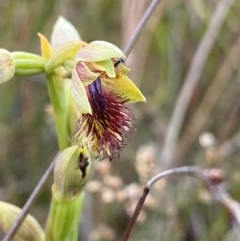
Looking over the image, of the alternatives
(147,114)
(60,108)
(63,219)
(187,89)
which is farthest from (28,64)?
(147,114)

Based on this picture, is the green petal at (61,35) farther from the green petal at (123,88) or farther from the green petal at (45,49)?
the green petal at (123,88)

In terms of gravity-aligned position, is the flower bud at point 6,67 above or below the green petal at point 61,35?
below

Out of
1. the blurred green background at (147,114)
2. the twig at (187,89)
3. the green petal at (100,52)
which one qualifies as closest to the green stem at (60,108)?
the green petal at (100,52)

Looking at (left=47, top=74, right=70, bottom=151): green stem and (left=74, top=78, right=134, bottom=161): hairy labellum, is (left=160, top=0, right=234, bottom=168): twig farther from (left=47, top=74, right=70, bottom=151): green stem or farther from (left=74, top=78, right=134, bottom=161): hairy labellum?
(left=74, top=78, right=134, bottom=161): hairy labellum

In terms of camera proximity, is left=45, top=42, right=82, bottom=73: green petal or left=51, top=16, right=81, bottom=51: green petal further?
left=51, top=16, right=81, bottom=51: green petal

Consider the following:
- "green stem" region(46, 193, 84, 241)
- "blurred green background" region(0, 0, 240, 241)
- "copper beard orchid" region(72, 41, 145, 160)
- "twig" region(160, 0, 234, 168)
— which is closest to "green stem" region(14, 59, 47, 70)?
"copper beard orchid" region(72, 41, 145, 160)

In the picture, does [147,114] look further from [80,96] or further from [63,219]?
[80,96]

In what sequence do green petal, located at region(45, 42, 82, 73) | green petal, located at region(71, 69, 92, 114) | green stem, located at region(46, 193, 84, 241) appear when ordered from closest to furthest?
green petal, located at region(71, 69, 92, 114)
green petal, located at region(45, 42, 82, 73)
green stem, located at region(46, 193, 84, 241)
